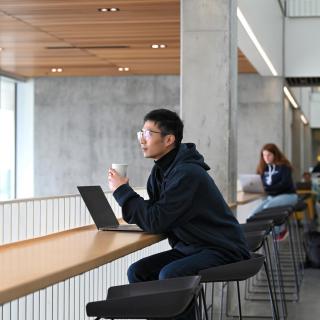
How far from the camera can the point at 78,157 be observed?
43.7 ft

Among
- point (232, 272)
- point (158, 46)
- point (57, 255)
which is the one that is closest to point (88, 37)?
point (158, 46)

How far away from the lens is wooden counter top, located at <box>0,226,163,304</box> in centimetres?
209

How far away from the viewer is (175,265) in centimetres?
349

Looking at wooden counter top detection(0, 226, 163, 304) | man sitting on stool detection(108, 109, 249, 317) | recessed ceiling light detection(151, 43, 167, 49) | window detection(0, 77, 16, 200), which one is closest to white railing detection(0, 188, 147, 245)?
wooden counter top detection(0, 226, 163, 304)

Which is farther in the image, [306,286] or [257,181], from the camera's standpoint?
[257,181]

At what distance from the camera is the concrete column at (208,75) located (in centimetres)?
595

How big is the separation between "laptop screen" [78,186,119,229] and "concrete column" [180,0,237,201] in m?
2.10

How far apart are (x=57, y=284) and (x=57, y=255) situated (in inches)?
49.4

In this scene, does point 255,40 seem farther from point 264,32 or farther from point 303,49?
point 303,49

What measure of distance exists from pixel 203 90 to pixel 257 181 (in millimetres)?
3756

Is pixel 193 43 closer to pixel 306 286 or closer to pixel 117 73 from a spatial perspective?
pixel 306 286

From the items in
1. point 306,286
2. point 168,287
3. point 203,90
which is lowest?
point 306,286

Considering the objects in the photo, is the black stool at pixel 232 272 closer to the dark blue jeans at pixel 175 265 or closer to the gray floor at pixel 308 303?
the dark blue jeans at pixel 175 265

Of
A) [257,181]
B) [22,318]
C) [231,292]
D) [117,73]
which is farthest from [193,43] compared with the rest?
[117,73]
